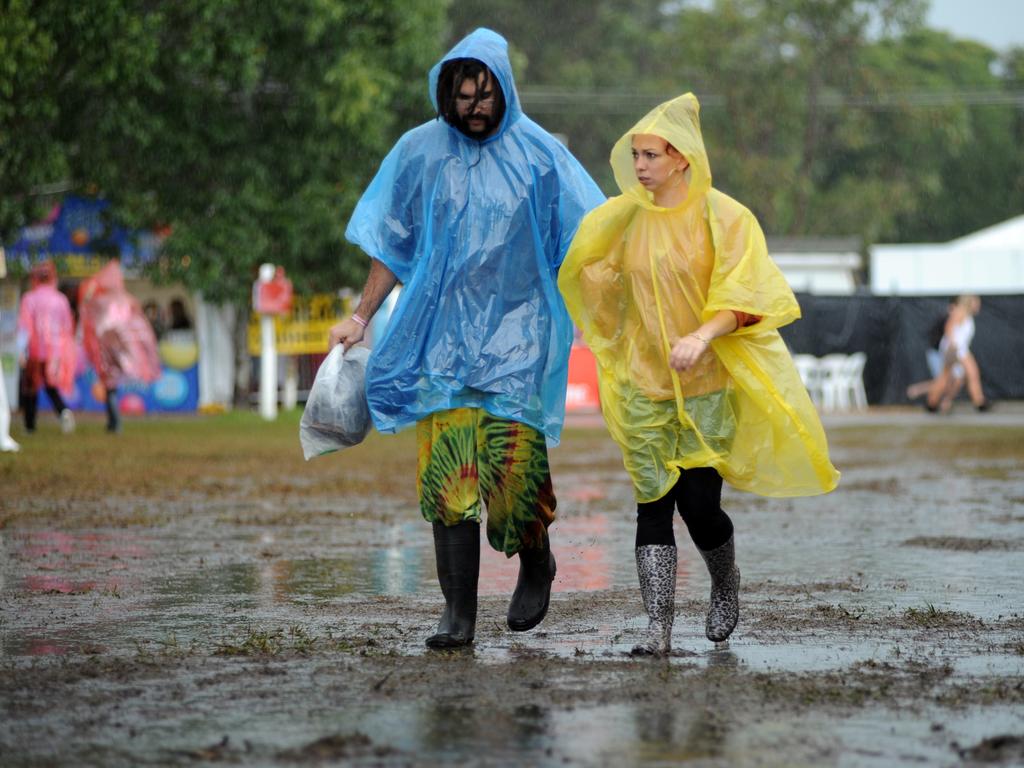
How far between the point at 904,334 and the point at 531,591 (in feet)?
85.4

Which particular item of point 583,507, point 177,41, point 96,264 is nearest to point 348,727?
point 583,507

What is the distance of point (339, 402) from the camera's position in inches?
242

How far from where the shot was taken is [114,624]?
6469 mm

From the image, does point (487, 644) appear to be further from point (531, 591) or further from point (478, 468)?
point (478, 468)

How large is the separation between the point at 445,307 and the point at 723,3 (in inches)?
1923

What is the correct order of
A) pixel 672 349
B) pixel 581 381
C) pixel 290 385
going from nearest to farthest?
pixel 672 349, pixel 581 381, pixel 290 385

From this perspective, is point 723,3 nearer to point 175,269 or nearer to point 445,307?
point 175,269

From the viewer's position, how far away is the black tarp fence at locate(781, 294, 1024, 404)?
31312 millimetres

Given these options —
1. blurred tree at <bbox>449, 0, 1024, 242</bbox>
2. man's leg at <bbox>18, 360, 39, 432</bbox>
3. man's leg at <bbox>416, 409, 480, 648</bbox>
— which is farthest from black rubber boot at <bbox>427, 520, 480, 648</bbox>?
blurred tree at <bbox>449, 0, 1024, 242</bbox>

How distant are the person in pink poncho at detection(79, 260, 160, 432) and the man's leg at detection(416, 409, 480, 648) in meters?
15.7

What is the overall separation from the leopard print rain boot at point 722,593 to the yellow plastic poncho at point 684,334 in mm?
259

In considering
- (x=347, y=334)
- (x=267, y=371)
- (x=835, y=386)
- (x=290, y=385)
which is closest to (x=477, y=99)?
(x=347, y=334)

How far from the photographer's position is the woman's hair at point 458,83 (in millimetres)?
5965

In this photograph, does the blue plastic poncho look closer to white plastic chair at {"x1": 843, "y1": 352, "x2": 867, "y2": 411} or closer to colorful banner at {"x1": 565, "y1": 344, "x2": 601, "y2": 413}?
colorful banner at {"x1": 565, "y1": 344, "x2": 601, "y2": 413}
